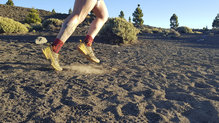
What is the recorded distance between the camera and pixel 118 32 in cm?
752

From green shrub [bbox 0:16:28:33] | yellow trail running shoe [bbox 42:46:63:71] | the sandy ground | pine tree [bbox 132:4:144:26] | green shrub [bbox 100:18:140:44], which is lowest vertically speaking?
the sandy ground

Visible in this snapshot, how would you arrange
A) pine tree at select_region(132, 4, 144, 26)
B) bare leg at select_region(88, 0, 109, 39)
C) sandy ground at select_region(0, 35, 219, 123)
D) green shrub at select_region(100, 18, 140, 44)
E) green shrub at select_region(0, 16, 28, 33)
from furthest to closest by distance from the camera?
pine tree at select_region(132, 4, 144, 26)
green shrub at select_region(0, 16, 28, 33)
green shrub at select_region(100, 18, 140, 44)
bare leg at select_region(88, 0, 109, 39)
sandy ground at select_region(0, 35, 219, 123)

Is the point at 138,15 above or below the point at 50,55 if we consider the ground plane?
above

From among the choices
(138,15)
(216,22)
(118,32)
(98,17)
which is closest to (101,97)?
(98,17)

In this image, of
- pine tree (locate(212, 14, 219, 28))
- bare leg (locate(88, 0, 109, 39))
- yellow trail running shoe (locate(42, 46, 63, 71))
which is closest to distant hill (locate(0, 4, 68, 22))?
bare leg (locate(88, 0, 109, 39))

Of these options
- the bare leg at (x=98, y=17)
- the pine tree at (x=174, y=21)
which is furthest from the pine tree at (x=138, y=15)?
the bare leg at (x=98, y=17)

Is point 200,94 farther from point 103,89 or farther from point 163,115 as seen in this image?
point 103,89

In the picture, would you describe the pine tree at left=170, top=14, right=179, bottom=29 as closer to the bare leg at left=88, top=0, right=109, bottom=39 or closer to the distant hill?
the distant hill

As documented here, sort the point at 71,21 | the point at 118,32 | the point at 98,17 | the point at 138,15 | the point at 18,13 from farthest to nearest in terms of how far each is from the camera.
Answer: the point at 138,15 < the point at 18,13 < the point at 118,32 < the point at 98,17 < the point at 71,21

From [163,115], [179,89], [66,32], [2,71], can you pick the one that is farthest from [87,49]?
[163,115]

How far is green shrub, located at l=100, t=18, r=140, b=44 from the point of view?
7.56 m

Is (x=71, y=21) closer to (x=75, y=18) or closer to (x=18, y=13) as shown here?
(x=75, y=18)

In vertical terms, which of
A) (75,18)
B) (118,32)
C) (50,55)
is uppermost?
(75,18)

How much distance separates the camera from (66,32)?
8.70 feet
